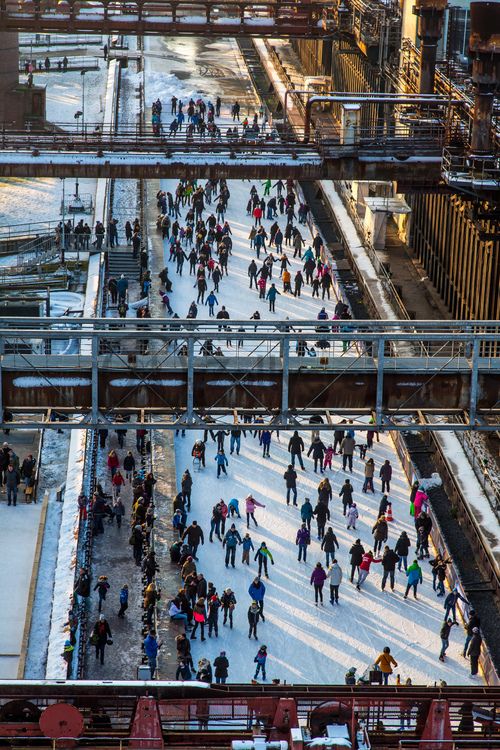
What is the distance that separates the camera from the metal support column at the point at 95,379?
26844 mm

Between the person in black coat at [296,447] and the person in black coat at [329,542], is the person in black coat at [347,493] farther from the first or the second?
the person in black coat at [296,447]

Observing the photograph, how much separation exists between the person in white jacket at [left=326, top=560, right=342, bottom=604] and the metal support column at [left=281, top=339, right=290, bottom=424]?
23.9ft

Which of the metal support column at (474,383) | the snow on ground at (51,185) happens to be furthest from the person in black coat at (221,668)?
the snow on ground at (51,185)

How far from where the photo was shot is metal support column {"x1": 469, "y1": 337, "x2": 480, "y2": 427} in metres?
26.8

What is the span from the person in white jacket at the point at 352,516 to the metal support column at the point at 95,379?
1124cm

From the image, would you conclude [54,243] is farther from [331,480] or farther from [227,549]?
[227,549]

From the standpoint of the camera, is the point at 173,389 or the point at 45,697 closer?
the point at 45,697

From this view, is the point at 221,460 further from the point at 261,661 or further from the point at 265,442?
the point at 261,661

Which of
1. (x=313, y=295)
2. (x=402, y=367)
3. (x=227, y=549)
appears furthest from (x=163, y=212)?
(x=402, y=367)

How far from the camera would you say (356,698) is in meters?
22.0

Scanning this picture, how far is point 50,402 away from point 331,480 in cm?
1391

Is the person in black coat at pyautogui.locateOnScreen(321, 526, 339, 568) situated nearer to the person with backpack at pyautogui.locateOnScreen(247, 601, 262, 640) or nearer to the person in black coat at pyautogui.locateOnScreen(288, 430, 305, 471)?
the person with backpack at pyautogui.locateOnScreen(247, 601, 262, 640)

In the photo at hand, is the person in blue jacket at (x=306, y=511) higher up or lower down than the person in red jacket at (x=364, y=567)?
higher up

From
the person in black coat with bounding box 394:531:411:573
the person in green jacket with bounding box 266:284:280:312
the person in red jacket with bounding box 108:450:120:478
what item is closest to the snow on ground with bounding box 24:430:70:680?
the person in red jacket with bounding box 108:450:120:478
